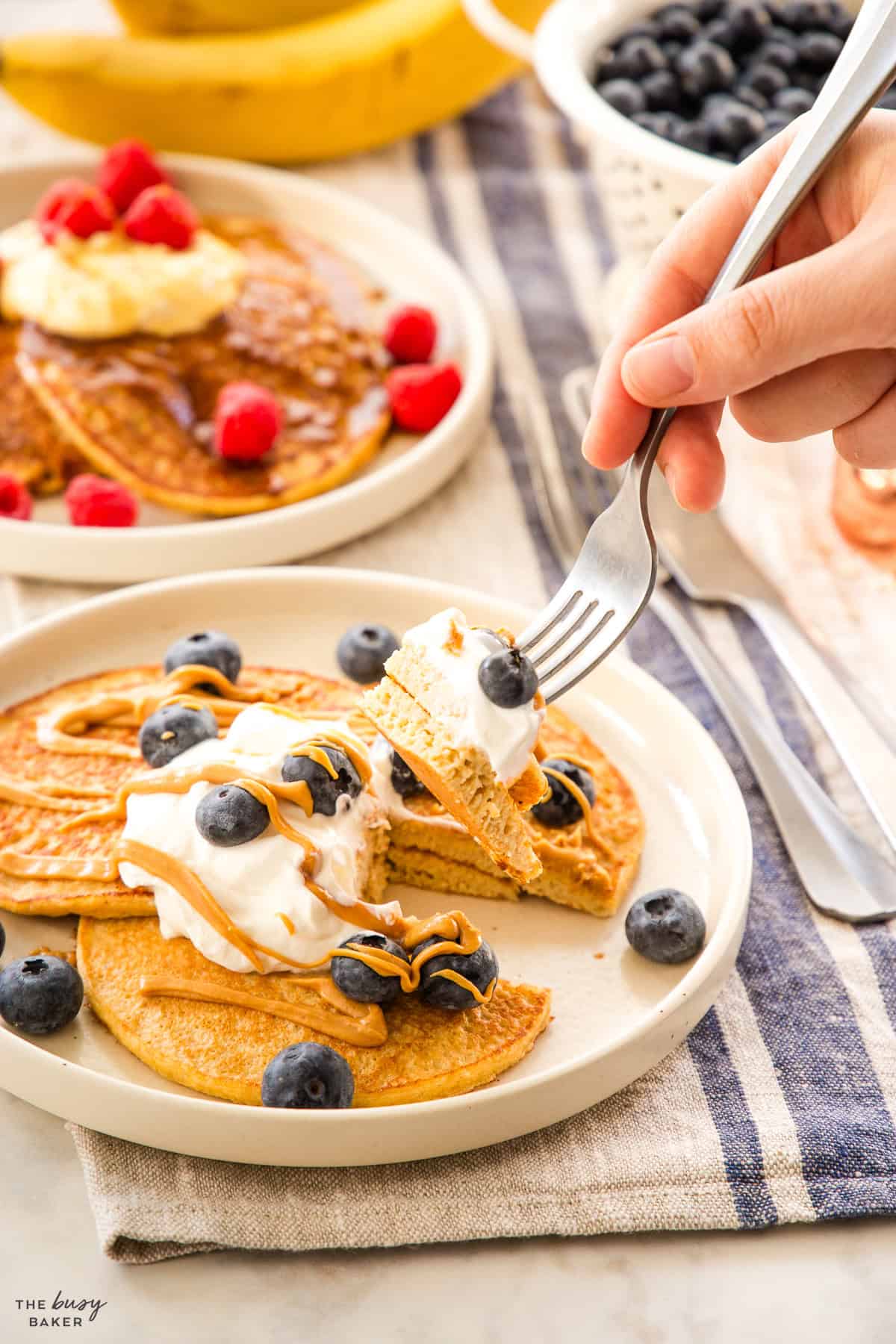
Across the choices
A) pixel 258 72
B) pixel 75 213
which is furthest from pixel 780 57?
pixel 75 213

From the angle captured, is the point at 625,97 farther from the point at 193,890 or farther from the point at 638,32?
the point at 193,890

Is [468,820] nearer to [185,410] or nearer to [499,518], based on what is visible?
[499,518]

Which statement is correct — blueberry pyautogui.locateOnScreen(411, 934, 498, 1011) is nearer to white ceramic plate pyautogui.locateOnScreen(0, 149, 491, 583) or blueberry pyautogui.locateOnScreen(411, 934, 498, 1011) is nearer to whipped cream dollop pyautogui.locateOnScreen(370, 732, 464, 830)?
whipped cream dollop pyautogui.locateOnScreen(370, 732, 464, 830)

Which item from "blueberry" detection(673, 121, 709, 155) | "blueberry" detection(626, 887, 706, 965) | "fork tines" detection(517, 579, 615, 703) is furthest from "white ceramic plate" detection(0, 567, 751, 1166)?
"blueberry" detection(673, 121, 709, 155)

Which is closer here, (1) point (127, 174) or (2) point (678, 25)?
(2) point (678, 25)

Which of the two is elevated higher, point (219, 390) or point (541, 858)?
point (541, 858)

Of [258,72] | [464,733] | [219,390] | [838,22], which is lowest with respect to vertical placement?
[219,390]
